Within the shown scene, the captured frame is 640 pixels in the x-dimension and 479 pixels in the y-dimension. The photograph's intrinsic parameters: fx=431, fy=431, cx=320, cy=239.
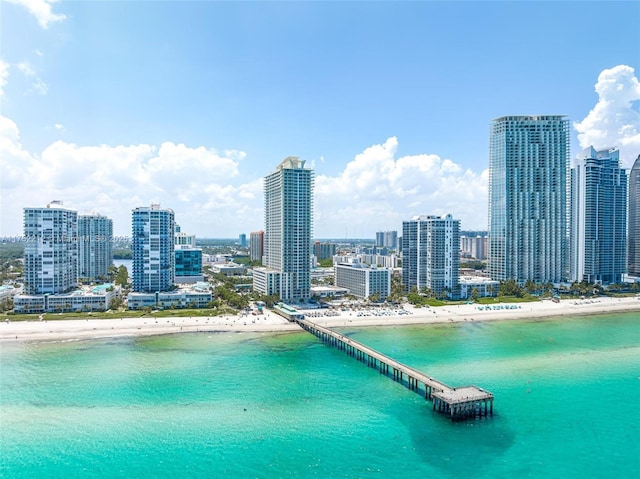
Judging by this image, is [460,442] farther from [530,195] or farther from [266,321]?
[530,195]

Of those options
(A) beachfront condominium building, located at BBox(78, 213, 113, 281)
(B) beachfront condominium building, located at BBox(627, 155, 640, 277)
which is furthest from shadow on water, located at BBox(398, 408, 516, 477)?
(B) beachfront condominium building, located at BBox(627, 155, 640, 277)

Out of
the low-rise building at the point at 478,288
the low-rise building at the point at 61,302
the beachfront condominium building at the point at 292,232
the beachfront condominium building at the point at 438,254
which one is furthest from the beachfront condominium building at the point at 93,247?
the low-rise building at the point at 478,288

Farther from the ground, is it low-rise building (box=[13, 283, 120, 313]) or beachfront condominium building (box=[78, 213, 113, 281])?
beachfront condominium building (box=[78, 213, 113, 281])

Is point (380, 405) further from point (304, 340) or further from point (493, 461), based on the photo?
point (304, 340)

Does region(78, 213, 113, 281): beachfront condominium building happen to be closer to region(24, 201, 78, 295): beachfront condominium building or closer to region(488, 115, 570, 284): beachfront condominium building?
region(24, 201, 78, 295): beachfront condominium building

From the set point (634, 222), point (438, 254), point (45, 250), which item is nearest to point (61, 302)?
point (45, 250)

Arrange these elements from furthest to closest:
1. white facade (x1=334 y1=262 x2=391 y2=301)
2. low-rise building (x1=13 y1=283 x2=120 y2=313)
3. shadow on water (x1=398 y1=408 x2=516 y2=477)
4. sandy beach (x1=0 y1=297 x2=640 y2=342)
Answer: white facade (x1=334 y1=262 x2=391 y2=301) → low-rise building (x1=13 y1=283 x2=120 y2=313) → sandy beach (x1=0 y1=297 x2=640 y2=342) → shadow on water (x1=398 y1=408 x2=516 y2=477)
